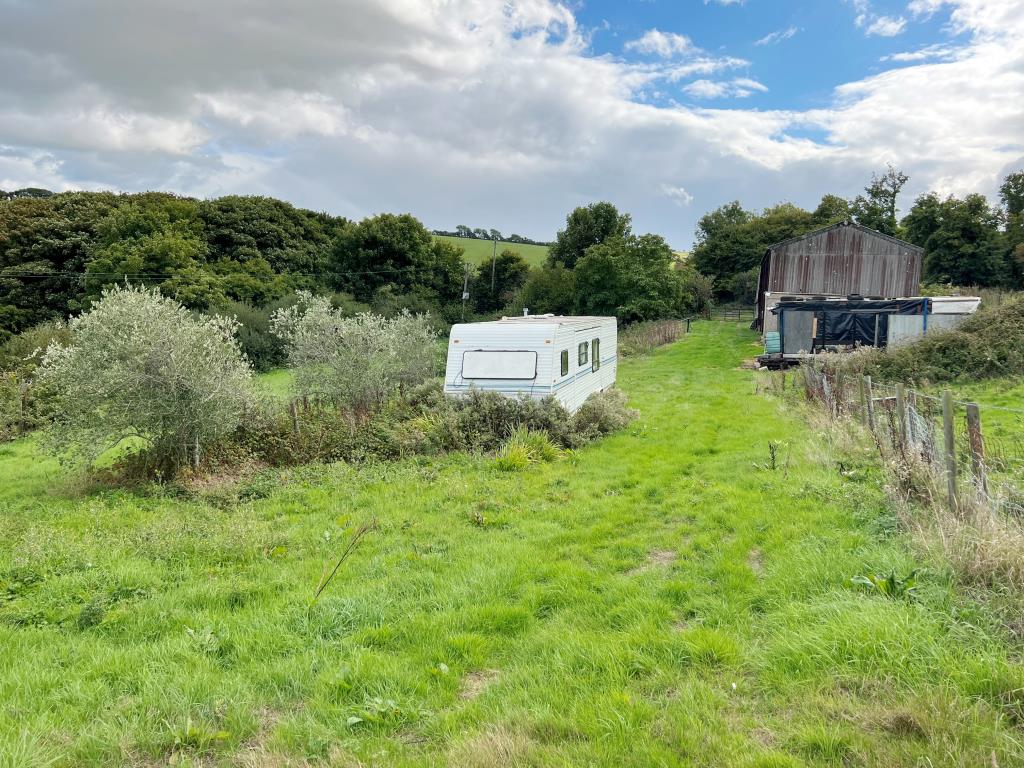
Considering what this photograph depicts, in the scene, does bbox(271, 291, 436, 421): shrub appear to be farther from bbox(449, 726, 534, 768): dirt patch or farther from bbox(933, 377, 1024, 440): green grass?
bbox(933, 377, 1024, 440): green grass

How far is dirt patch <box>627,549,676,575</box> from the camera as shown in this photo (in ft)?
18.3

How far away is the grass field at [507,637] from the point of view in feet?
9.84

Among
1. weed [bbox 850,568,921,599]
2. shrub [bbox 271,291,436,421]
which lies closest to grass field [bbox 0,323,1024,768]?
weed [bbox 850,568,921,599]

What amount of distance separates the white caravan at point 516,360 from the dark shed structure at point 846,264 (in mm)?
23948

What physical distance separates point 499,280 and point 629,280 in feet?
46.6

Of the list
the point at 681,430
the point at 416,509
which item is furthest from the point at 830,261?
the point at 416,509

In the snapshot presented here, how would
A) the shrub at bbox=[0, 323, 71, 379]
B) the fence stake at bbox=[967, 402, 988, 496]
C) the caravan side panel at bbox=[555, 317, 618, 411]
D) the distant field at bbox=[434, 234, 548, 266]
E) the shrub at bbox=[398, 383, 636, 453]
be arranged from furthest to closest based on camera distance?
the distant field at bbox=[434, 234, 548, 266] → the shrub at bbox=[0, 323, 71, 379] → the caravan side panel at bbox=[555, 317, 618, 411] → the shrub at bbox=[398, 383, 636, 453] → the fence stake at bbox=[967, 402, 988, 496]

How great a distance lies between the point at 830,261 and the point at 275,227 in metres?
40.2

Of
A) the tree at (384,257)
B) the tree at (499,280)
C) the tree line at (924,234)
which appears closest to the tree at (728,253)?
the tree line at (924,234)

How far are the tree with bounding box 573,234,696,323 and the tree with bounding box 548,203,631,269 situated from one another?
7.75 metres

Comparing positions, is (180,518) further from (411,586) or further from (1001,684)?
(1001,684)

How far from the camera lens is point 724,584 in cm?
496

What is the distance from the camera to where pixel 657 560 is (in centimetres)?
582

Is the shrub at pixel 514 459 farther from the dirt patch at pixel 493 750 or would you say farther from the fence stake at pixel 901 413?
the dirt patch at pixel 493 750
